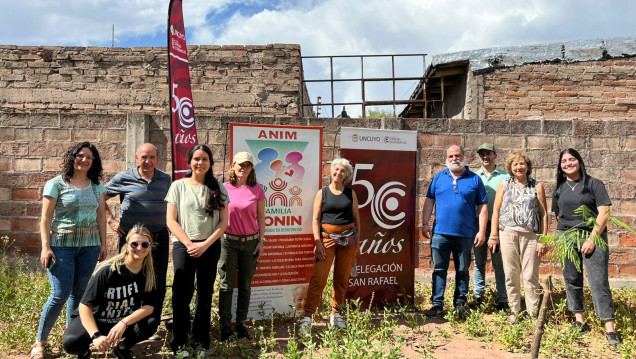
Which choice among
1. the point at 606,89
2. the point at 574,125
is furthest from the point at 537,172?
the point at 606,89

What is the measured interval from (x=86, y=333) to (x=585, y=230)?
13.9ft

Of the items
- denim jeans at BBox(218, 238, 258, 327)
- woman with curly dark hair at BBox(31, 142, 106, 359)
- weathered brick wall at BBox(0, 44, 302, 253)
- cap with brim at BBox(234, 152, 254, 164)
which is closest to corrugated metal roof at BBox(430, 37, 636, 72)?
weathered brick wall at BBox(0, 44, 302, 253)

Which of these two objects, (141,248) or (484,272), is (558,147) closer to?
(484,272)

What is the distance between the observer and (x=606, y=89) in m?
8.52

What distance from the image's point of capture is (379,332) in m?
4.10

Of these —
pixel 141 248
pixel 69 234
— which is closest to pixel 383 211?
pixel 141 248

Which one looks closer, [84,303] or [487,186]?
[84,303]

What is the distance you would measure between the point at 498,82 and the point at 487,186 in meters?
4.45

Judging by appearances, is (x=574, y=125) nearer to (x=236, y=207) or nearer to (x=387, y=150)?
(x=387, y=150)

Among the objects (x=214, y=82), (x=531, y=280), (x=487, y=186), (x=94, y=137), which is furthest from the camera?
(x=214, y=82)

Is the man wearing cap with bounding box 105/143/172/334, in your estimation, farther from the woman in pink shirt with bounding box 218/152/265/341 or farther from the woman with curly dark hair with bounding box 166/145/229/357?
the woman in pink shirt with bounding box 218/152/265/341

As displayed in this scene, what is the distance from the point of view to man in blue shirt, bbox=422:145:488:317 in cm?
454

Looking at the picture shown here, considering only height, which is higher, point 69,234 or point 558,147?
point 558,147

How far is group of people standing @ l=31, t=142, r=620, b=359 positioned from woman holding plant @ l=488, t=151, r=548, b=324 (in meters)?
0.01
